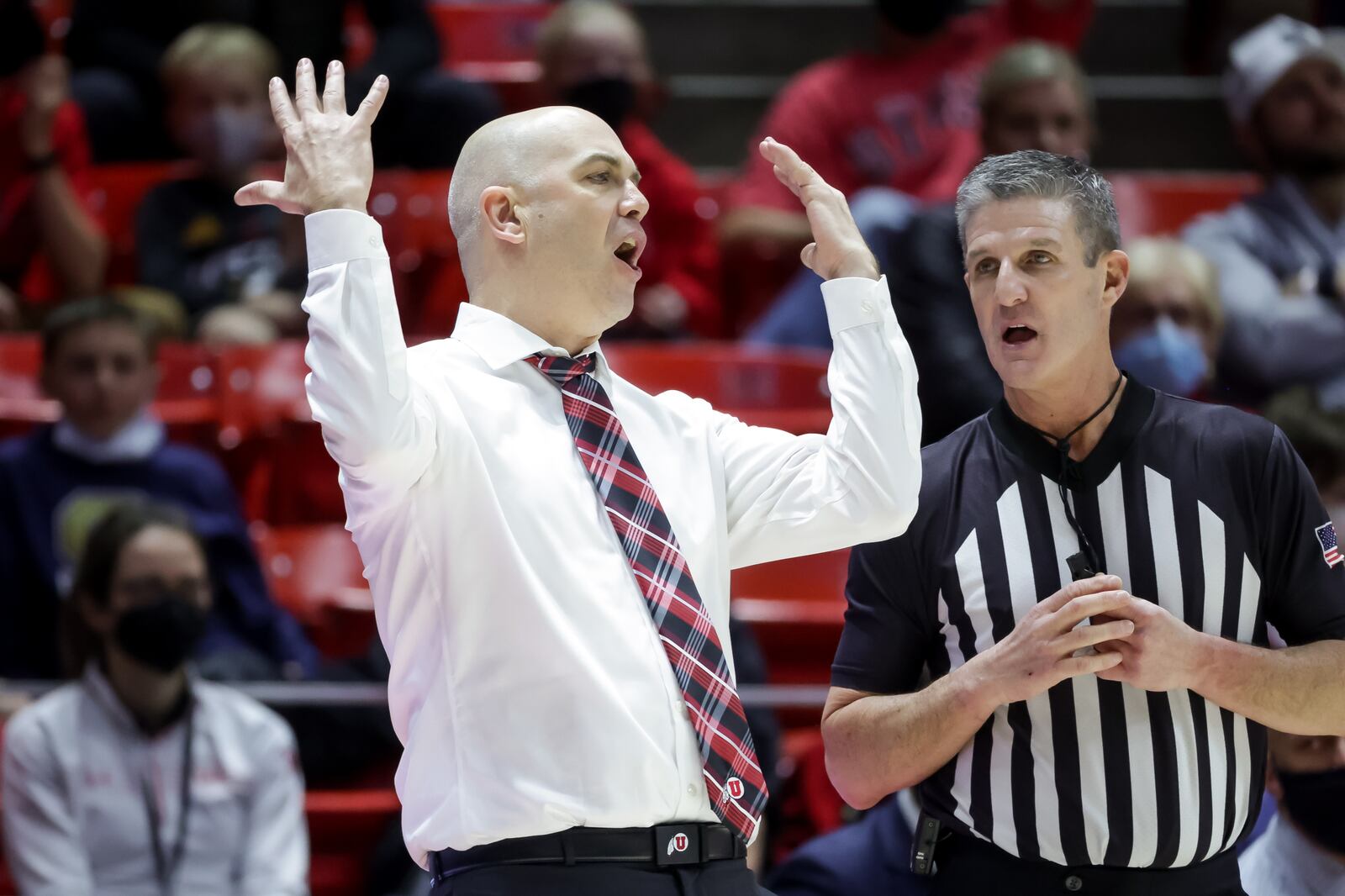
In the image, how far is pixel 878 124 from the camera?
5.80 m

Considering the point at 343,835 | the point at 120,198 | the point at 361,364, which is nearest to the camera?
the point at 361,364

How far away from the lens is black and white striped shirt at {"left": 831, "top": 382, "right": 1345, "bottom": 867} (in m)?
2.37

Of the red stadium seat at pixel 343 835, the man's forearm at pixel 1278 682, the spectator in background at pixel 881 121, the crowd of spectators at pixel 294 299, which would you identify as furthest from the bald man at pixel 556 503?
the spectator in background at pixel 881 121

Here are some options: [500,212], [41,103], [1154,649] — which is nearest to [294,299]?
[41,103]

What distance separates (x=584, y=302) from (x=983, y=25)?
4006 millimetres

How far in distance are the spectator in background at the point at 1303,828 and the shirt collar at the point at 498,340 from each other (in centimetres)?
143

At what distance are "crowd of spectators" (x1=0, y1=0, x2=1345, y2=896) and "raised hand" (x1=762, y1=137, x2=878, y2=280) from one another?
75 cm

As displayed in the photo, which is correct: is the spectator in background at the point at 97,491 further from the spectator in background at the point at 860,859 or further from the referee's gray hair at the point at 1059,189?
the referee's gray hair at the point at 1059,189

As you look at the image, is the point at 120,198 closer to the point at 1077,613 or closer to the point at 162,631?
the point at 162,631

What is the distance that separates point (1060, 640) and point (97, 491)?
3301 mm

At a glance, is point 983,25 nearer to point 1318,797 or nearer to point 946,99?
point 946,99

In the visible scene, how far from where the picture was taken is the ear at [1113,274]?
2.51m

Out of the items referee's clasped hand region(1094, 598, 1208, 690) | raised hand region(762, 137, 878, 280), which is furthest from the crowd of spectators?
referee's clasped hand region(1094, 598, 1208, 690)

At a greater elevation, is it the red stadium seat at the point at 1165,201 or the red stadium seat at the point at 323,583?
the red stadium seat at the point at 1165,201
